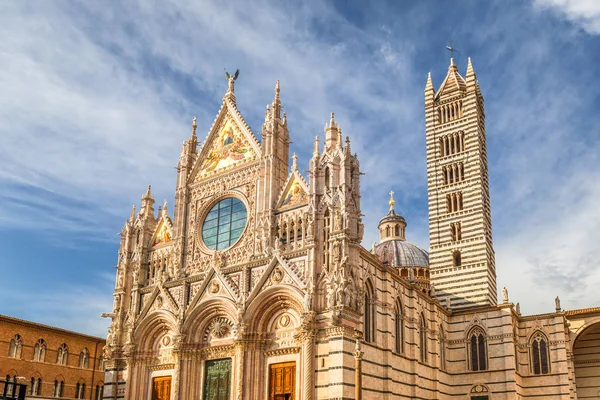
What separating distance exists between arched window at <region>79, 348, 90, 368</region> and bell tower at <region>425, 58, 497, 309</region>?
23.5 meters

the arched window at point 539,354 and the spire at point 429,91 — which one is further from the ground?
the spire at point 429,91

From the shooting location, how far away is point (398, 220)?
211 feet

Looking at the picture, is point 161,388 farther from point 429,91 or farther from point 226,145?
point 429,91

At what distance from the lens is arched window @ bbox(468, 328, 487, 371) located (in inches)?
1523

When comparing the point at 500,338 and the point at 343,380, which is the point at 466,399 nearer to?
the point at 500,338

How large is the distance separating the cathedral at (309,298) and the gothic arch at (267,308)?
0.06 m

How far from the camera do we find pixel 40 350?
4031 cm

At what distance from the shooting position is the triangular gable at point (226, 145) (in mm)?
35312

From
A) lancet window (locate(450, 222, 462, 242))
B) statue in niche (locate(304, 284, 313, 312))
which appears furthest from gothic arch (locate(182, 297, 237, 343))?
lancet window (locate(450, 222, 462, 242))

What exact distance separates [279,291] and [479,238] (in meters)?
17.9

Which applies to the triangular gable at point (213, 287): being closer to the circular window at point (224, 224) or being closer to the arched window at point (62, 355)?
the circular window at point (224, 224)

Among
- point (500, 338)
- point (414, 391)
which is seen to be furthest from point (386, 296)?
point (500, 338)

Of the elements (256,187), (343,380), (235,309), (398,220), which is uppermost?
(398,220)

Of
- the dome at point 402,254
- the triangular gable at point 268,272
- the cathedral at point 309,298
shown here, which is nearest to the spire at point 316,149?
the cathedral at point 309,298
